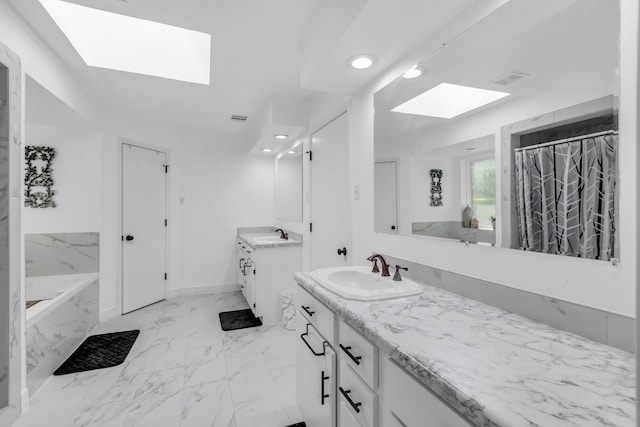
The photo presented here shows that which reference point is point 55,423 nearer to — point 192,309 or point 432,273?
point 192,309

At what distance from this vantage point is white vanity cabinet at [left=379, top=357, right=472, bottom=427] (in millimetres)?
676

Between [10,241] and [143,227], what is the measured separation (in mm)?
2097

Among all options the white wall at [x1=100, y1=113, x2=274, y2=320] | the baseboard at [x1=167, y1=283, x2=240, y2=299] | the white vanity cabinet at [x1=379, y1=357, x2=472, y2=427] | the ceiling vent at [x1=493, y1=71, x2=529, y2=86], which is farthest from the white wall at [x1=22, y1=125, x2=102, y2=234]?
the ceiling vent at [x1=493, y1=71, x2=529, y2=86]

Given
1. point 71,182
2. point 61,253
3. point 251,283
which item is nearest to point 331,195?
point 251,283

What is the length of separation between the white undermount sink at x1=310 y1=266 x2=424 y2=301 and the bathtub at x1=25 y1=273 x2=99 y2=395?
1986 mm

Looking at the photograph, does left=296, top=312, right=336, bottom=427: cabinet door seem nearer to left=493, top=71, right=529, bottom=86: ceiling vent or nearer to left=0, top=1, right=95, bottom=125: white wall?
left=493, top=71, right=529, bottom=86: ceiling vent

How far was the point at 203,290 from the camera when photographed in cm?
429

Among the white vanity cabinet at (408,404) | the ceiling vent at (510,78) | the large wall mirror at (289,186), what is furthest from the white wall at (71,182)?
the ceiling vent at (510,78)

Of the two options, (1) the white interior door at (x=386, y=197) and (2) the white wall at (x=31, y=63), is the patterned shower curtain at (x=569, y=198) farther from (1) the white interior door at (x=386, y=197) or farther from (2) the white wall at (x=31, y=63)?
(2) the white wall at (x=31, y=63)

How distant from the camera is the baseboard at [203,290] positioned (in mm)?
4109

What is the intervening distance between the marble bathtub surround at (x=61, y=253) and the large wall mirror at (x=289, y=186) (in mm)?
2119

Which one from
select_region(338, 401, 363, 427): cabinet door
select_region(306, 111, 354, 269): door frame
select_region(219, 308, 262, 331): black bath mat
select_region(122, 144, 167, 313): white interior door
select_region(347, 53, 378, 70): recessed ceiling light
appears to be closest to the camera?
select_region(338, 401, 363, 427): cabinet door

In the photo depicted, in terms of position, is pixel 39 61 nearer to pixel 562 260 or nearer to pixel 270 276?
pixel 270 276

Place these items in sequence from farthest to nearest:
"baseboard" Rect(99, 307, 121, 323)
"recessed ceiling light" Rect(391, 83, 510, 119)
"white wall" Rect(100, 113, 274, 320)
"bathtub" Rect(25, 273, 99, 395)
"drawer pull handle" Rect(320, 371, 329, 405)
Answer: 1. "white wall" Rect(100, 113, 274, 320)
2. "baseboard" Rect(99, 307, 121, 323)
3. "bathtub" Rect(25, 273, 99, 395)
4. "drawer pull handle" Rect(320, 371, 329, 405)
5. "recessed ceiling light" Rect(391, 83, 510, 119)
